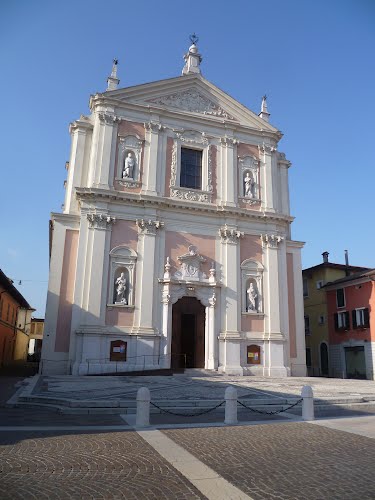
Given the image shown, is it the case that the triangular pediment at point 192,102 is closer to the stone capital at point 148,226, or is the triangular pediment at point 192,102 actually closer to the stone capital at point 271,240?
the stone capital at point 148,226

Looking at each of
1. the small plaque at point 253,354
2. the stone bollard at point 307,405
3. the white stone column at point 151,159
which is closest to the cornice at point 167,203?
the white stone column at point 151,159

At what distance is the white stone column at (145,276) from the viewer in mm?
23438

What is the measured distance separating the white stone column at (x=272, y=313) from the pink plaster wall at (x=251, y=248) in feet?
1.14

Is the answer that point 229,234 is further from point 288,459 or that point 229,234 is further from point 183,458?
point 183,458

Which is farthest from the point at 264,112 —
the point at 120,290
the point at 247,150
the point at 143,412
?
the point at 143,412

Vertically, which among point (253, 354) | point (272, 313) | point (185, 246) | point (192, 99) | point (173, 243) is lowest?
point (253, 354)

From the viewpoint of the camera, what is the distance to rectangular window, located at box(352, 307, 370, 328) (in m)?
30.5

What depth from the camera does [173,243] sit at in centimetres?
2550

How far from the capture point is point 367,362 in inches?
1184

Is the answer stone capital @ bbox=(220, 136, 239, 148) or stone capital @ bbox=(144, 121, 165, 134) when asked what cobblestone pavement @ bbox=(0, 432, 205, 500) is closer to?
stone capital @ bbox=(144, 121, 165, 134)

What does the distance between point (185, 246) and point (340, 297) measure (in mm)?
15027

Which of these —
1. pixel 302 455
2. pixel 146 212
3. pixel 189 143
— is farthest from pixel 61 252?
pixel 302 455

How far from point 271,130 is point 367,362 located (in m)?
17.7

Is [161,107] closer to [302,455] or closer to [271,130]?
[271,130]
